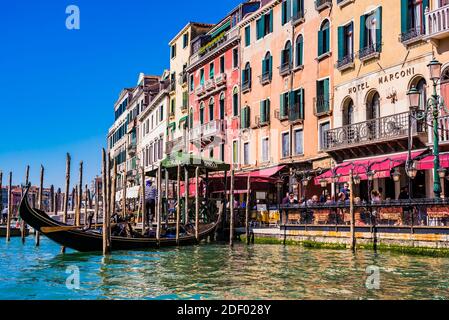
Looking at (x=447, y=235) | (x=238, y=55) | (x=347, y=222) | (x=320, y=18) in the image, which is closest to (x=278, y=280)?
(x=447, y=235)

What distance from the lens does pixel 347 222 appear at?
17562 millimetres

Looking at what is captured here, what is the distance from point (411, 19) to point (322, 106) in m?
5.17

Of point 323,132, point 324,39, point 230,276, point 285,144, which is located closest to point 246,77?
point 285,144

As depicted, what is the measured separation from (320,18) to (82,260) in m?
12.9

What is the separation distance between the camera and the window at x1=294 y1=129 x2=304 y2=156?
24.4 metres

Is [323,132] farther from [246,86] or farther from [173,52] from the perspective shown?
[173,52]

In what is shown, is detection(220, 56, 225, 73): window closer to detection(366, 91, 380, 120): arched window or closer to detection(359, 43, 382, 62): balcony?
detection(359, 43, 382, 62): balcony

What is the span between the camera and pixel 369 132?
19828 mm

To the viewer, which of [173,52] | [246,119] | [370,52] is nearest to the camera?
[370,52]


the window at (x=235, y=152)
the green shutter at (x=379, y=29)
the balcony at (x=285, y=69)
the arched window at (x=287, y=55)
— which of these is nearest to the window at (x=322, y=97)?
the balcony at (x=285, y=69)

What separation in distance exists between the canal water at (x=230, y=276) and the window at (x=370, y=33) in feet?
22.8

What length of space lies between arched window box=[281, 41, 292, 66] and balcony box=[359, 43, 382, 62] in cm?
506

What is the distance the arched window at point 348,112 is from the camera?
70.7 ft

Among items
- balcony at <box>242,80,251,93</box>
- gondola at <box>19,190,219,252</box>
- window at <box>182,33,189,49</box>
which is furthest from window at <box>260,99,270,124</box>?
window at <box>182,33,189,49</box>
